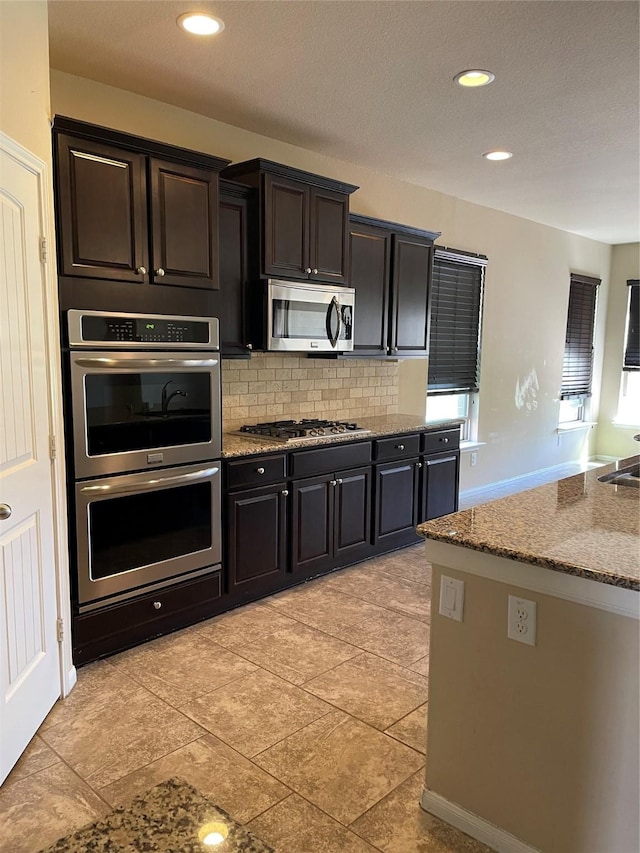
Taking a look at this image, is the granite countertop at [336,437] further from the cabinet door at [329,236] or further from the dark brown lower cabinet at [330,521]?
the cabinet door at [329,236]

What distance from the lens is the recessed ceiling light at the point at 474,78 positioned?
3.03 metres

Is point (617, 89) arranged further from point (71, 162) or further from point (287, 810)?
point (287, 810)

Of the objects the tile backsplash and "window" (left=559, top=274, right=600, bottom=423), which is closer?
the tile backsplash

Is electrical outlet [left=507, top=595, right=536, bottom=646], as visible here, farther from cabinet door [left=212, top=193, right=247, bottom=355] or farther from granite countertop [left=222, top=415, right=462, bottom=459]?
cabinet door [left=212, top=193, right=247, bottom=355]

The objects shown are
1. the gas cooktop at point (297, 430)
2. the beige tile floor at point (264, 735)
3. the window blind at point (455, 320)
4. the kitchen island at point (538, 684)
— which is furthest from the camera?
the window blind at point (455, 320)

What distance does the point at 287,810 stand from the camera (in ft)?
6.74

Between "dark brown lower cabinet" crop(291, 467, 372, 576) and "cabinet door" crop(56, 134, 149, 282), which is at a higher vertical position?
"cabinet door" crop(56, 134, 149, 282)

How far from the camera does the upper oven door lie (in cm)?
276

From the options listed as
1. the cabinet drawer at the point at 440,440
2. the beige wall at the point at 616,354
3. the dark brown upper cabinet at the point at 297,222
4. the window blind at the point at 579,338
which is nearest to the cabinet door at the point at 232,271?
the dark brown upper cabinet at the point at 297,222

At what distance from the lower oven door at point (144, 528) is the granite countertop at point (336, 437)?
0.22 m

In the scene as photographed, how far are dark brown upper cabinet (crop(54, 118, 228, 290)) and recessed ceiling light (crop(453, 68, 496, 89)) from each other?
1.24m

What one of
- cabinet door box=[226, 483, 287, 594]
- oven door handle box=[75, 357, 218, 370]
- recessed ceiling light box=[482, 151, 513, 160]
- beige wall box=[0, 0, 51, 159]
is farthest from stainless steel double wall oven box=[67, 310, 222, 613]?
recessed ceiling light box=[482, 151, 513, 160]

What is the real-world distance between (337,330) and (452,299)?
7.10ft

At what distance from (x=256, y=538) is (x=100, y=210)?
1868 millimetres
